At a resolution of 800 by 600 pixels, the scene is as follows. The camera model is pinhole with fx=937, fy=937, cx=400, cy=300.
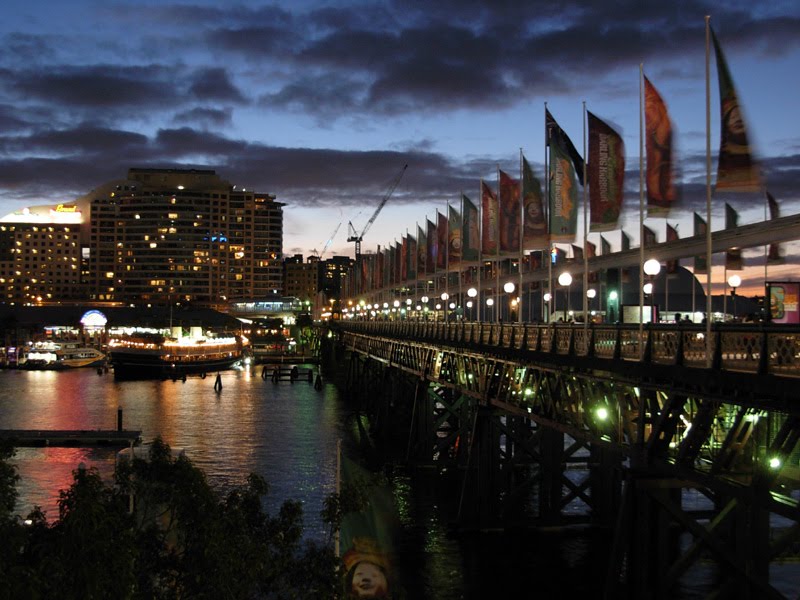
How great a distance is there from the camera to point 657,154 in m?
26.2

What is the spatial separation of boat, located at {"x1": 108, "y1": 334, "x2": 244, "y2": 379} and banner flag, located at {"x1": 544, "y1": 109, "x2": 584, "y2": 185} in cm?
11426

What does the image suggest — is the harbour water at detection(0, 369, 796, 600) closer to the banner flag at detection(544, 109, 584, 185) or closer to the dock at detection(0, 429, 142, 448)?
the dock at detection(0, 429, 142, 448)

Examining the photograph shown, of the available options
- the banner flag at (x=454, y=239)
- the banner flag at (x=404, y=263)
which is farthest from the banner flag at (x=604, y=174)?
the banner flag at (x=404, y=263)

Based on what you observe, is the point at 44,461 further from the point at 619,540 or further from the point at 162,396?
the point at 162,396

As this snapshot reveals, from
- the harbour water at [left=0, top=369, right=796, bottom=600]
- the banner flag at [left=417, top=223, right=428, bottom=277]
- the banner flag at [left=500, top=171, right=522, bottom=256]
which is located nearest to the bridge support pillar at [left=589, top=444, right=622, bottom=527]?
the harbour water at [left=0, top=369, right=796, bottom=600]

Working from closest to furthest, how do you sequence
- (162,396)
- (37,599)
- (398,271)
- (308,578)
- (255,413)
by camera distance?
(37,599) → (308,578) → (398,271) → (255,413) → (162,396)

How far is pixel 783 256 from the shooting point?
31438mm

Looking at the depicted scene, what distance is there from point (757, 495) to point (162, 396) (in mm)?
100377

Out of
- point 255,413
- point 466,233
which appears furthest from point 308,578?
point 255,413

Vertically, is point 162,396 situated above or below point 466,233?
below

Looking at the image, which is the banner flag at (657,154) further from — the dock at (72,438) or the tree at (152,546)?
the dock at (72,438)

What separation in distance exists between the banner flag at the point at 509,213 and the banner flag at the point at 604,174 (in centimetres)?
1095

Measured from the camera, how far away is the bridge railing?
17.3 metres

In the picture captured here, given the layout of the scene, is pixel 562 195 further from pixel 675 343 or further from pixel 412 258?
pixel 412 258
